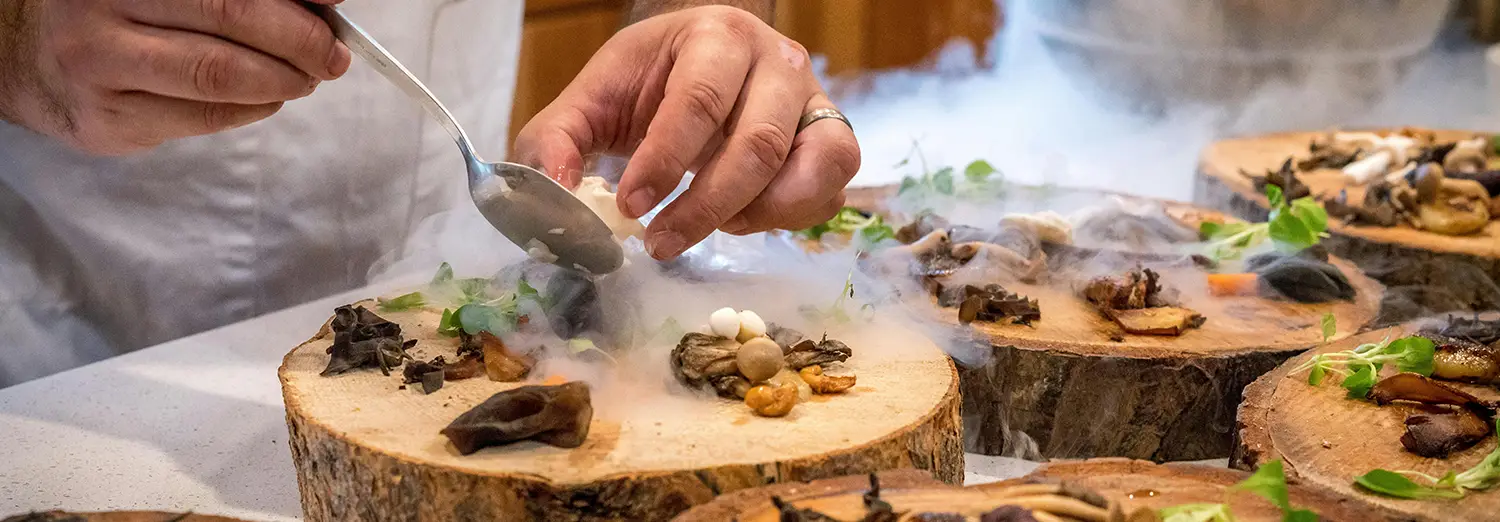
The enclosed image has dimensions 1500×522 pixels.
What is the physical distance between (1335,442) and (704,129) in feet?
2.79

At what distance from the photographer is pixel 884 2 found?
4516 mm

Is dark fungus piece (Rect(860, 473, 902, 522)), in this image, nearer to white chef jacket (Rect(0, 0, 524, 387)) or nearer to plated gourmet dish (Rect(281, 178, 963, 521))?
plated gourmet dish (Rect(281, 178, 963, 521))

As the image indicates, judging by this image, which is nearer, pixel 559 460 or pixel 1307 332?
pixel 559 460

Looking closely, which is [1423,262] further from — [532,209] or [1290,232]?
[532,209]

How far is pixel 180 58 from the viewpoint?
4.32 feet

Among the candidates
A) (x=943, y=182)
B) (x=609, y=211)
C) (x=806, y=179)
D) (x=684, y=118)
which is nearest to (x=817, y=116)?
(x=806, y=179)

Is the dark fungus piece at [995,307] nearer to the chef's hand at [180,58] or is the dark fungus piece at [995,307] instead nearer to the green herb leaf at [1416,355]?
the green herb leaf at [1416,355]

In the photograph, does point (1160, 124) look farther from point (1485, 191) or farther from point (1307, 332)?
point (1307, 332)

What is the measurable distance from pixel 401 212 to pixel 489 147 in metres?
0.35

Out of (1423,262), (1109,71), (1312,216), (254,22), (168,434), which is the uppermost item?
(254,22)

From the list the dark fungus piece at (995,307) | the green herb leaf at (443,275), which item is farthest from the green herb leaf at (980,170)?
the green herb leaf at (443,275)

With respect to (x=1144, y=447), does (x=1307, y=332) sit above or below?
above

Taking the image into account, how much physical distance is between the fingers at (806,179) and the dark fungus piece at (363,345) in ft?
1.54

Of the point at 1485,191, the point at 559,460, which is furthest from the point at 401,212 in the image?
the point at 1485,191
